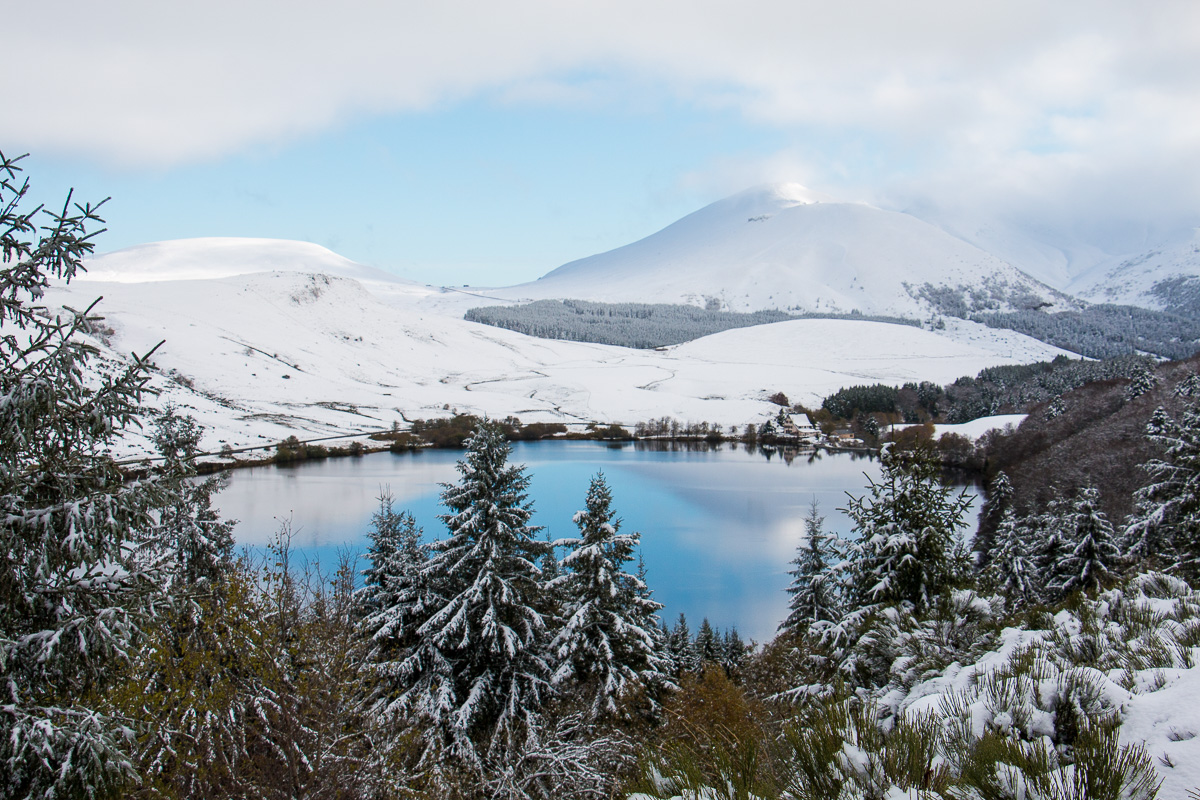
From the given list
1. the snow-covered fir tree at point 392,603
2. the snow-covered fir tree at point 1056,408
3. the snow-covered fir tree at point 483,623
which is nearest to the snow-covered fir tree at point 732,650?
the snow-covered fir tree at point 483,623

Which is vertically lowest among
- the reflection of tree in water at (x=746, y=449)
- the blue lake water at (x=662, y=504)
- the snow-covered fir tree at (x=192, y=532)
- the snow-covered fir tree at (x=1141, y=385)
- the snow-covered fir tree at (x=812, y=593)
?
the blue lake water at (x=662, y=504)

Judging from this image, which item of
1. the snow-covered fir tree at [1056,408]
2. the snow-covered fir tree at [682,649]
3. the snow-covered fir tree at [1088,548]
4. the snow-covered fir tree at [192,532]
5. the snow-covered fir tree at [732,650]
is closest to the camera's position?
the snow-covered fir tree at [192,532]

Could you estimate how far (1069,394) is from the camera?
235ft

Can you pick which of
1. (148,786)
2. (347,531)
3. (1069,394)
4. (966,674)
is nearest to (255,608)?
(148,786)

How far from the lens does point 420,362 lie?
130 metres

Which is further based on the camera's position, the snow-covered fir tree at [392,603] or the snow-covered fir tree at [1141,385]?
the snow-covered fir tree at [1141,385]

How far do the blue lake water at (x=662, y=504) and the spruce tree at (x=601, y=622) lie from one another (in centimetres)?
540

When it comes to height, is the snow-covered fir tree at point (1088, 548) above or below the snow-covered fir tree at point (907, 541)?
below

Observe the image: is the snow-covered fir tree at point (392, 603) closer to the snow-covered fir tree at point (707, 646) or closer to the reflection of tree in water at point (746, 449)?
the snow-covered fir tree at point (707, 646)

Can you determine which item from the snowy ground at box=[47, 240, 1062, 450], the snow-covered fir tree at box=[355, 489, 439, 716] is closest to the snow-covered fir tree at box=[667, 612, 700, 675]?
the snow-covered fir tree at box=[355, 489, 439, 716]

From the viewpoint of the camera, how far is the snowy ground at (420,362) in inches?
3588

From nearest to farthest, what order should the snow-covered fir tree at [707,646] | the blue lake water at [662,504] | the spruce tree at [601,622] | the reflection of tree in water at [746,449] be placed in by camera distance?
1. the spruce tree at [601,622]
2. the snow-covered fir tree at [707,646]
3. the blue lake water at [662,504]
4. the reflection of tree in water at [746,449]

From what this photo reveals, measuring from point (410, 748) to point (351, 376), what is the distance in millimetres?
110929

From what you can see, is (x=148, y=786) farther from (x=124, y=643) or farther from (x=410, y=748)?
(x=410, y=748)
